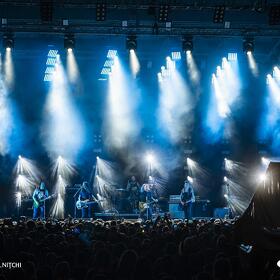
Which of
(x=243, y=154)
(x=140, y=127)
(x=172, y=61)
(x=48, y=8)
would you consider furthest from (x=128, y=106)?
(x=48, y=8)

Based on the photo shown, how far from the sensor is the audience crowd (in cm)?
514

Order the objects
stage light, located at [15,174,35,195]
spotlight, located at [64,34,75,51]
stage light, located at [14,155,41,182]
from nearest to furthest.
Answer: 1. spotlight, located at [64,34,75,51]
2. stage light, located at [15,174,35,195]
3. stage light, located at [14,155,41,182]

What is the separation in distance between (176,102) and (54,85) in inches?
268

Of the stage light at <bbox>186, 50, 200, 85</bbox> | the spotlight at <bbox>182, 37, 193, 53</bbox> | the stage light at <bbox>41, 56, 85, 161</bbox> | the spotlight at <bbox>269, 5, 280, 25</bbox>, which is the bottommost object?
the stage light at <bbox>41, 56, 85, 161</bbox>

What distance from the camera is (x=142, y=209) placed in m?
19.1

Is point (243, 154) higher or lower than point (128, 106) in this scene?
lower

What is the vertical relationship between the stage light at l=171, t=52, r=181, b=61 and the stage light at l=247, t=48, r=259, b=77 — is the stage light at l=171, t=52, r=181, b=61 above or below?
above

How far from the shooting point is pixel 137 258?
5.66 m

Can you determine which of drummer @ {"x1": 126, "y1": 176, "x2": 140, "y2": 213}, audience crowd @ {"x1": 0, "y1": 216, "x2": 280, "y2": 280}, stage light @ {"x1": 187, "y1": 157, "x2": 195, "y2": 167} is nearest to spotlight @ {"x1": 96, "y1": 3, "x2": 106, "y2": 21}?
drummer @ {"x1": 126, "y1": 176, "x2": 140, "y2": 213}

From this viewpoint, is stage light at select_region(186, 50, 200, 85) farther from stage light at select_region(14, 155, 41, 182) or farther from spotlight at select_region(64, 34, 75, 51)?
stage light at select_region(14, 155, 41, 182)

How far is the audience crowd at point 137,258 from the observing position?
16.9 feet

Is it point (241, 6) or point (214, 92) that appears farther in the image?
point (214, 92)

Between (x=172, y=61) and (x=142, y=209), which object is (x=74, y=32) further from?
(x=142, y=209)

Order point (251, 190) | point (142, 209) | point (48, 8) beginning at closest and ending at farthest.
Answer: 1. point (48, 8)
2. point (142, 209)
3. point (251, 190)
